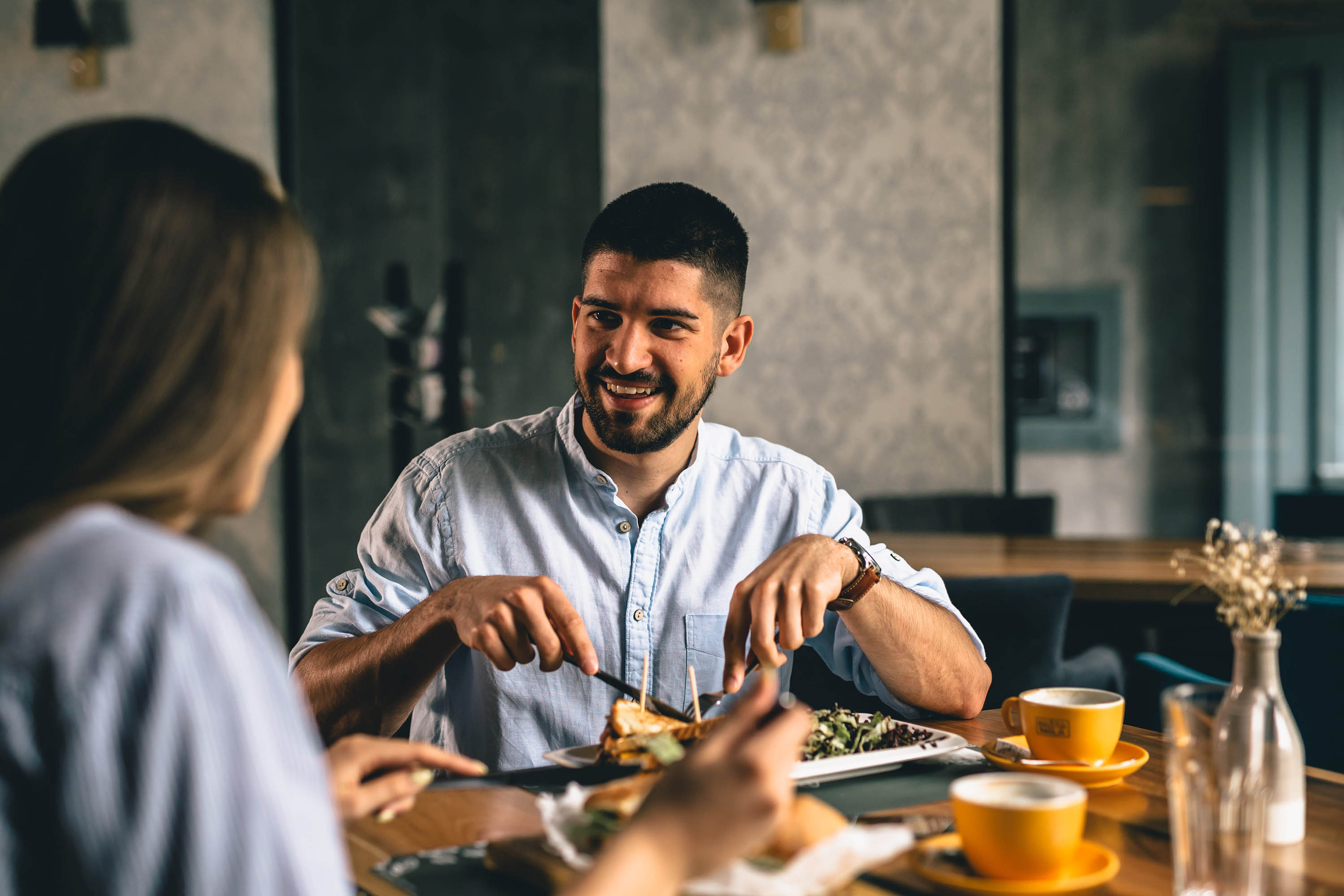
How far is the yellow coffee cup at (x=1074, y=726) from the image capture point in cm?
120

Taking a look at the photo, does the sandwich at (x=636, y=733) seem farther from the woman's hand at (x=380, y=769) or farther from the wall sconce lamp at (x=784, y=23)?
the wall sconce lamp at (x=784, y=23)

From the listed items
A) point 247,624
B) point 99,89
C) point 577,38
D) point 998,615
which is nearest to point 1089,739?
point 998,615

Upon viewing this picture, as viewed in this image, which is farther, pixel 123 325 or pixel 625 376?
pixel 625 376

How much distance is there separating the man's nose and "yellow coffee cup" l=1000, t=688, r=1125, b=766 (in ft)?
2.48

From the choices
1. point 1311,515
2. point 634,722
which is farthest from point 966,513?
point 634,722

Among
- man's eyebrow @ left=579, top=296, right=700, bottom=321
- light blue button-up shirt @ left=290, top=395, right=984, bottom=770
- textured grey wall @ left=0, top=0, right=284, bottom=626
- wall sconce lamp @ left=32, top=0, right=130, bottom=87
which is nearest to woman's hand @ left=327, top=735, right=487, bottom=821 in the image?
light blue button-up shirt @ left=290, top=395, right=984, bottom=770

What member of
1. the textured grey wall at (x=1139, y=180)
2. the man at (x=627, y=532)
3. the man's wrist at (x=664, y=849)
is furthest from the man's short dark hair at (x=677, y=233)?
the textured grey wall at (x=1139, y=180)

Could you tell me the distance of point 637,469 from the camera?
5.87ft

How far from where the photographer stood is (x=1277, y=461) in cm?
397

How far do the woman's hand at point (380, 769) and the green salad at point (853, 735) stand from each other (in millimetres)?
446

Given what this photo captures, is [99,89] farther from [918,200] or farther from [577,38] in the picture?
[918,200]

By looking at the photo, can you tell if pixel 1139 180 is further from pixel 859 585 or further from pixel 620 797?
pixel 620 797

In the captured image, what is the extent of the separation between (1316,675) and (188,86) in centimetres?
443

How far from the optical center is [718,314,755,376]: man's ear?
6.25 feet
